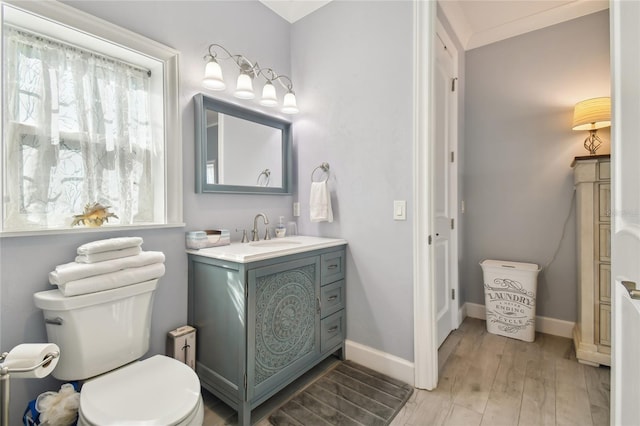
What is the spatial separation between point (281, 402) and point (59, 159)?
171cm

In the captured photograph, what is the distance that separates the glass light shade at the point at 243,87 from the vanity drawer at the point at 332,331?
159 cm

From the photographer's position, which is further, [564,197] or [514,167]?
[514,167]

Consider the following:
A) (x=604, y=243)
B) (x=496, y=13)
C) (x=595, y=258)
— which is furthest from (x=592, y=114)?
(x=496, y=13)

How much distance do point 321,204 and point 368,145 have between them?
1.74ft

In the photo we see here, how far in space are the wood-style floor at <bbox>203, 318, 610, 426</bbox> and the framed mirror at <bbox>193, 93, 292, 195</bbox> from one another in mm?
1325

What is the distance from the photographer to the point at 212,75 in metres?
1.78

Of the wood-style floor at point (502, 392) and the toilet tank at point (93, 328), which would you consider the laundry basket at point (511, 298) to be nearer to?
the wood-style floor at point (502, 392)

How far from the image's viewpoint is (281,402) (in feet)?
5.56

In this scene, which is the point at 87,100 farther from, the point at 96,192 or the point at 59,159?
the point at 96,192

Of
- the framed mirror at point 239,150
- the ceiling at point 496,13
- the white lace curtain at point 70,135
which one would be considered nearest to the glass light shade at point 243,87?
the framed mirror at point 239,150

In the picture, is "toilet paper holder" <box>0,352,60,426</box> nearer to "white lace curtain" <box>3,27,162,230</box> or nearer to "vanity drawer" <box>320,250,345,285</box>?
"white lace curtain" <box>3,27,162,230</box>

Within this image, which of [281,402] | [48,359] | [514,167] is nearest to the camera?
[48,359]

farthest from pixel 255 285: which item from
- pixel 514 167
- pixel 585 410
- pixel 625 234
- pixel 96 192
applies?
pixel 514 167

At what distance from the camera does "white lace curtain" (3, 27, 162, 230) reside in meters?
1.31
